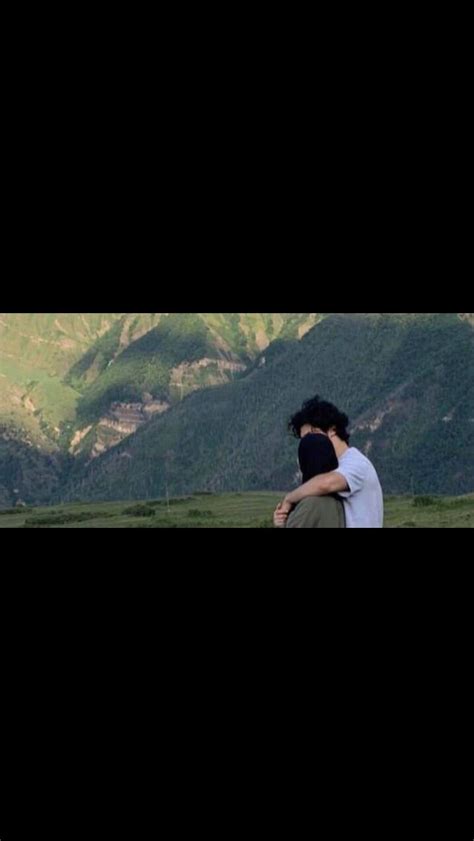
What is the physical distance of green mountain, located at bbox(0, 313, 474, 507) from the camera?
6977 mm

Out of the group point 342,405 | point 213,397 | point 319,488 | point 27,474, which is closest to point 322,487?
point 319,488

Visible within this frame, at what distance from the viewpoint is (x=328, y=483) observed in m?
3.32

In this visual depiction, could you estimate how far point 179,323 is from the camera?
8469mm

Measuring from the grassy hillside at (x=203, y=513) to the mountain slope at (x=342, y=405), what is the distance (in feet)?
1.40

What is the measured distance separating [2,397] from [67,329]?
A: 0.57 meters

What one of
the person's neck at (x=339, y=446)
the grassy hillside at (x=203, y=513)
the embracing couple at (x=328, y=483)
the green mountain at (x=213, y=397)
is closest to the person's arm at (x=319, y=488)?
the embracing couple at (x=328, y=483)

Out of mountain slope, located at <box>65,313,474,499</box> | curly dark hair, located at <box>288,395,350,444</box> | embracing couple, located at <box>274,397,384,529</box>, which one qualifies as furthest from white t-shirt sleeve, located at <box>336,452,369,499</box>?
mountain slope, located at <box>65,313,474,499</box>

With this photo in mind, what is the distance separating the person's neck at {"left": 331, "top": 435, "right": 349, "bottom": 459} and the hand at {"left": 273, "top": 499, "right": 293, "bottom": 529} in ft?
0.73

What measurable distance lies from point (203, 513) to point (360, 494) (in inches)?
104

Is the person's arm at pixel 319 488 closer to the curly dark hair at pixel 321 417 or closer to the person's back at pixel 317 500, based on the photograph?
the person's back at pixel 317 500

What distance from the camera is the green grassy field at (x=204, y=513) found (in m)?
5.55

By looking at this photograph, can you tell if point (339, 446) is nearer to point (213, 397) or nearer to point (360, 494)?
point (360, 494)

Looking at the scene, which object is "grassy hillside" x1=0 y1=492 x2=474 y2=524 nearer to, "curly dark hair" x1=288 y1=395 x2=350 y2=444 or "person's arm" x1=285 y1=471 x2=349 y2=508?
"curly dark hair" x1=288 y1=395 x2=350 y2=444
